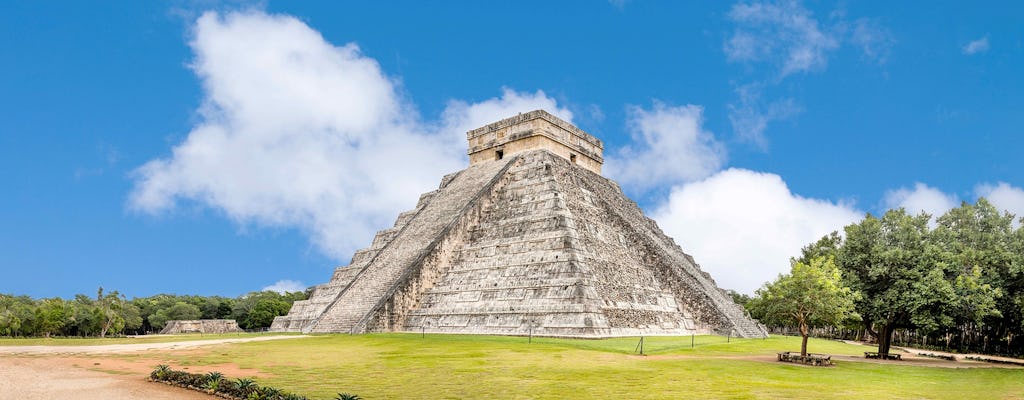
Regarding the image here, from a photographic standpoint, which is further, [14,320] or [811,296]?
[14,320]

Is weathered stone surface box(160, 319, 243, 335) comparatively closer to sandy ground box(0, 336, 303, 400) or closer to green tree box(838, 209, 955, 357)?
sandy ground box(0, 336, 303, 400)

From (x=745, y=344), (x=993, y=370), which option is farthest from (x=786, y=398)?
(x=745, y=344)

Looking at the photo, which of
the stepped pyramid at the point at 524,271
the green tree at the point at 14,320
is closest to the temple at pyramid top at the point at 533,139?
the stepped pyramid at the point at 524,271

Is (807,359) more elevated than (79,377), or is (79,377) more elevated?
(807,359)

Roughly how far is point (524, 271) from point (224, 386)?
50.1ft

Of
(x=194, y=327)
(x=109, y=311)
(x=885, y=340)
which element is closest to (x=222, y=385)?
(x=885, y=340)

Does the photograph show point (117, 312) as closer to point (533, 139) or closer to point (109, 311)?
point (109, 311)

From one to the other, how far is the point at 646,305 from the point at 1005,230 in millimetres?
23756

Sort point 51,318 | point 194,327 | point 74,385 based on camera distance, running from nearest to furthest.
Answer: point 74,385, point 194,327, point 51,318

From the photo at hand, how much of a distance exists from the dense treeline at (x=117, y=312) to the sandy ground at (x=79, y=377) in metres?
22.9

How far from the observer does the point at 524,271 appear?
25.6 metres

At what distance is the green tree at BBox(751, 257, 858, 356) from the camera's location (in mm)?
19406

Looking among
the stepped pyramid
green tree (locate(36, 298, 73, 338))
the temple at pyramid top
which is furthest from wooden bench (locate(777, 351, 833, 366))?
green tree (locate(36, 298, 73, 338))

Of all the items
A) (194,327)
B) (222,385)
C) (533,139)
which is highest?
(533,139)
